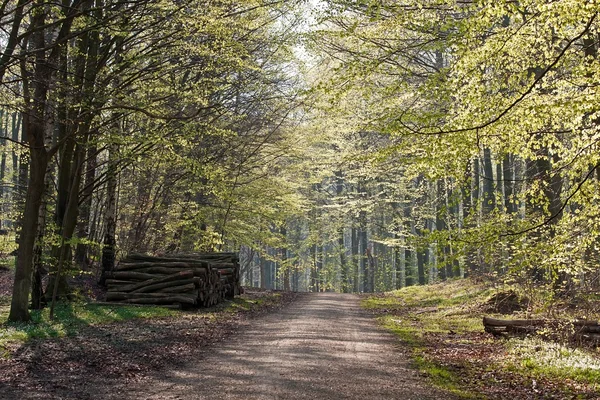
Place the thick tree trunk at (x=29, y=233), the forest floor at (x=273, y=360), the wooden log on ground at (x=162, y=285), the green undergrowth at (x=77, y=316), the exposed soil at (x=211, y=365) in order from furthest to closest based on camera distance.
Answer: the wooden log on ground at (x=162, y=285)
the thick tree trunk at (x=29, y=233)
the green undergrowth at (x=77, y=316)
the forest floor at (x=273, y=360)
the exposed soil at (x=211, y=365)

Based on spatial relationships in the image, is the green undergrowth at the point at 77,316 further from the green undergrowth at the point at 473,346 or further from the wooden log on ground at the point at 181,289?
the green undergrowth at the point at 473,346

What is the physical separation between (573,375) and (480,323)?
6.37 meters

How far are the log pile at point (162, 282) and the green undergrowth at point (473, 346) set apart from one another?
6037 millimetres

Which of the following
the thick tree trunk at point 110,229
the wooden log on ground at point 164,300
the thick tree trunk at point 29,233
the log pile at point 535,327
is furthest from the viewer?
the thick tree trunk at point 110,229

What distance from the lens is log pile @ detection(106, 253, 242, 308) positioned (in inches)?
691

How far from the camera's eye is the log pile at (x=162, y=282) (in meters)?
17.5

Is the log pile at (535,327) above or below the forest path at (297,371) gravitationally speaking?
above

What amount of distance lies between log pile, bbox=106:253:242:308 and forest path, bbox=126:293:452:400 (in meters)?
4.82

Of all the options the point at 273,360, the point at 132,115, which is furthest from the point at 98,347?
the point at 132,115

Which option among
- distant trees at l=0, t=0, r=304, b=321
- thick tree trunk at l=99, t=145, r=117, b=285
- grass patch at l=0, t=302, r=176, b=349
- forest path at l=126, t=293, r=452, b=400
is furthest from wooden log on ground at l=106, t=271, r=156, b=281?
forest path at l=126, t=293, r=452, b=400

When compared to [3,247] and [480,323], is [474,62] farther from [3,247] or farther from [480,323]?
[3,247]

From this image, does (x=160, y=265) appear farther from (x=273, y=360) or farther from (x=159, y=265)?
(x=273, y=360)

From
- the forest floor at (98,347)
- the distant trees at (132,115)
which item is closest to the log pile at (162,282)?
the forest floor at (98,347)

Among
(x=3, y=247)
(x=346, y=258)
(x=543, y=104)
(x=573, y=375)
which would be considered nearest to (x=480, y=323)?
(x=573, y=375)
